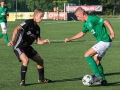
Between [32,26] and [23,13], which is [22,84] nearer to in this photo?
[32,26]

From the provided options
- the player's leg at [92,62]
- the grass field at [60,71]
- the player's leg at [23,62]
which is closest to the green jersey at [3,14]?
the grass field at [60,71]

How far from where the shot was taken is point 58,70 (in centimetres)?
1091

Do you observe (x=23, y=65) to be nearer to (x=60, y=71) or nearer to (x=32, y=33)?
(x=32, y=33)

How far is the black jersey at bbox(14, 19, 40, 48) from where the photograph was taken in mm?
8633

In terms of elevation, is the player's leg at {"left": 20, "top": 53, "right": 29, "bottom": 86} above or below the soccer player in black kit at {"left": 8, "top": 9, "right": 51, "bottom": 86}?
below

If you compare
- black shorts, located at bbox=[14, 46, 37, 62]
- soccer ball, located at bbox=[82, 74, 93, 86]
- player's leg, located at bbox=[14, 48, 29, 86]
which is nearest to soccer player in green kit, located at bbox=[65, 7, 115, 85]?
soccer ball, located at bbox=[82, 74, 93, 86]

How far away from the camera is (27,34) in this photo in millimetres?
8727

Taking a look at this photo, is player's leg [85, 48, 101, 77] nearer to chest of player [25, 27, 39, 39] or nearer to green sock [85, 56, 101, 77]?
green sock [85, 56, 101, 77]

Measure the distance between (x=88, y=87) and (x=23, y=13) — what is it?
149 ft

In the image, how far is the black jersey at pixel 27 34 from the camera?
8633 millimetres

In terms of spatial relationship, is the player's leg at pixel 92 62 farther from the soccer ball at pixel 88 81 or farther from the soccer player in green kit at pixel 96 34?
the soccer ball at pixel 88 81

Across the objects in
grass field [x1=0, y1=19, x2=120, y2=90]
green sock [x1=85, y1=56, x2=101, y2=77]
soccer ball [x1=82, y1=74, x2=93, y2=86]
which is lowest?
grass field [x1=0, y1=19, x2=120, y2=90]

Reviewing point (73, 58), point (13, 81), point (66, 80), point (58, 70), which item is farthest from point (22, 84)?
point (73, 58)

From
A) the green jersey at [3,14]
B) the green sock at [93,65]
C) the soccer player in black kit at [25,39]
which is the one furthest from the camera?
the green jersey at [3,14]
